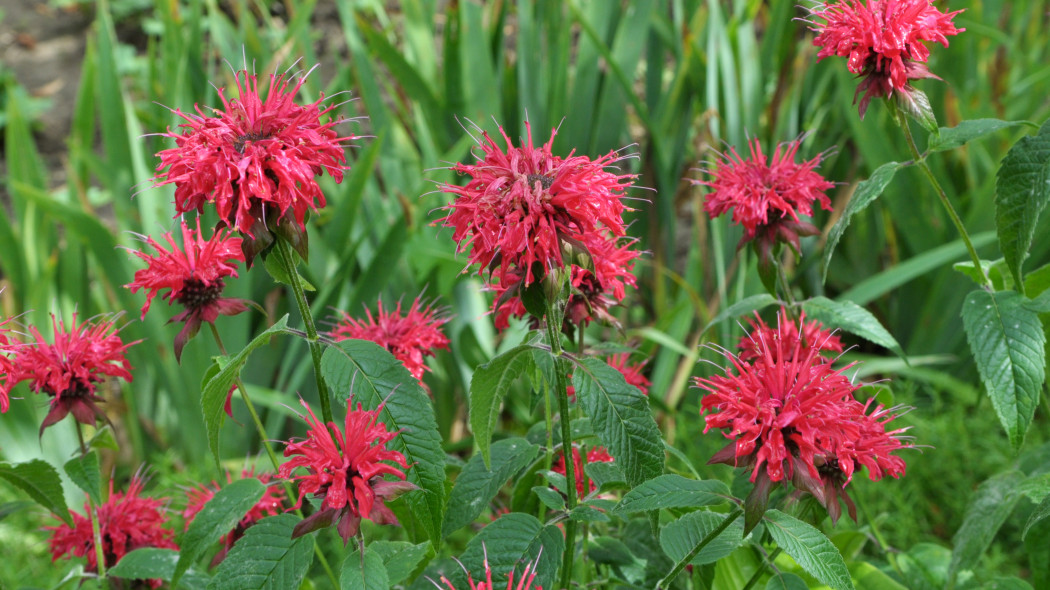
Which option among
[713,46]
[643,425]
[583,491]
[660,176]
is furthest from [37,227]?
[643,425]

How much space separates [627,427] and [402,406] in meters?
0.18

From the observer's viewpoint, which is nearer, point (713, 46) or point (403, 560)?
point (403, 560)

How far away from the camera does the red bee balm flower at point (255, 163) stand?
673 millimetres

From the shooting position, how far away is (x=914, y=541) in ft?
5.41

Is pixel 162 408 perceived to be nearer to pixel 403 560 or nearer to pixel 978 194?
pixel 403 560

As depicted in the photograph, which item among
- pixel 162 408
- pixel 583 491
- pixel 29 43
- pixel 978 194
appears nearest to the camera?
pixel 583 491

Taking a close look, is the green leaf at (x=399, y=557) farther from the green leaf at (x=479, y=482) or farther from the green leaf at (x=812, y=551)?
the green leaf at (x=812, y=551)

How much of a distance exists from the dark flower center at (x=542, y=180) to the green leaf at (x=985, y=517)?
56cm

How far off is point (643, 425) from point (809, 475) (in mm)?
126

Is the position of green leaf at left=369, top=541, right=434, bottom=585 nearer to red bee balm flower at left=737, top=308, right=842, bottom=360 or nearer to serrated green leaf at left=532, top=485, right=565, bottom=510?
serrated green leaf at left=532, top=485, right=565, bottom=510

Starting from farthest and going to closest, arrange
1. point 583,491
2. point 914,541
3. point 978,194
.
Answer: point 978,194, point 914,541, point 583,491

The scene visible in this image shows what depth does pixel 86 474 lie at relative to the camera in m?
0.88

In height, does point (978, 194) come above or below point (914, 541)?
above

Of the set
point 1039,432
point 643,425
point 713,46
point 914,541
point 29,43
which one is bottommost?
point 914,541
